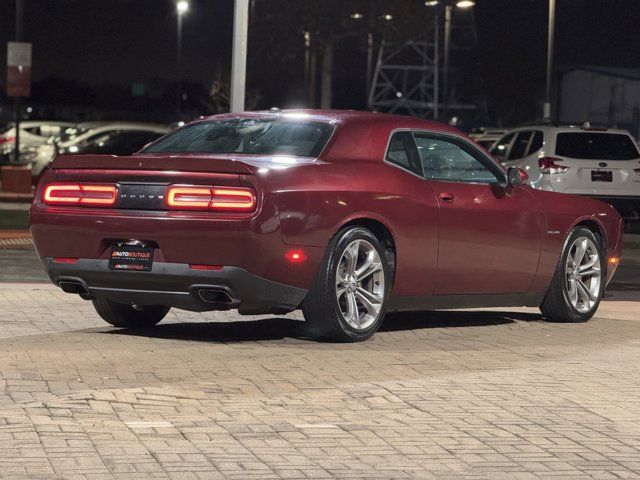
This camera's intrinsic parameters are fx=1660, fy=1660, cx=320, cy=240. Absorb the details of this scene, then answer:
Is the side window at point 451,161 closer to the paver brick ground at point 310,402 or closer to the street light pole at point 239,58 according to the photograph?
the paver brick ground at point 310,402

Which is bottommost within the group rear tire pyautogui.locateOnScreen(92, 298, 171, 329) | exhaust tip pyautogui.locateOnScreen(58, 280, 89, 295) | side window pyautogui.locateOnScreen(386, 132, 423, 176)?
rear tire pyautogui.locateOnScreen(92, 298, 171, 329)

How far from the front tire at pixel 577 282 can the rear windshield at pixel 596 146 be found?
38.6ft

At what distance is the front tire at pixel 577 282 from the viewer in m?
12.6

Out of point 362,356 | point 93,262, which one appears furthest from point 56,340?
point 362,356

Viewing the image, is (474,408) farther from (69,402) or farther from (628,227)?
(628,227)

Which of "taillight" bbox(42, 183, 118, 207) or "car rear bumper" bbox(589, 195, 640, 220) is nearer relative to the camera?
"taillight" bbox(42, 183, 118, 207)

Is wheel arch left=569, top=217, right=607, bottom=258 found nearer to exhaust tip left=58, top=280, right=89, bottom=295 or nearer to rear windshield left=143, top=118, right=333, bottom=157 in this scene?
rear windshield left=143, top=118, right=333, bottom=157

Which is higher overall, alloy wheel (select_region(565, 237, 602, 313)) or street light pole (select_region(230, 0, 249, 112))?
street light pole (select_region(230, 0, 249, 112))

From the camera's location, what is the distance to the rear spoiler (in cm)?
1017

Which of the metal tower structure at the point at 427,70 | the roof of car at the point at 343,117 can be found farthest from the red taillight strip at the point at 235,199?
the metal tower structure at the point at 427,70

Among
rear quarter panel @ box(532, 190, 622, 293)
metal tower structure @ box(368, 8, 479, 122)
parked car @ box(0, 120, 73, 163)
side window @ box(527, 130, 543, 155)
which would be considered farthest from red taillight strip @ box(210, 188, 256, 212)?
metal tower structure @ box(368, 8, 479, 122)

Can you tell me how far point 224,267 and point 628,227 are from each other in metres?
19.4

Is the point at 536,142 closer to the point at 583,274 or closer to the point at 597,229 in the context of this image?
the point at 597,229

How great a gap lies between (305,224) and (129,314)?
1914 mm
